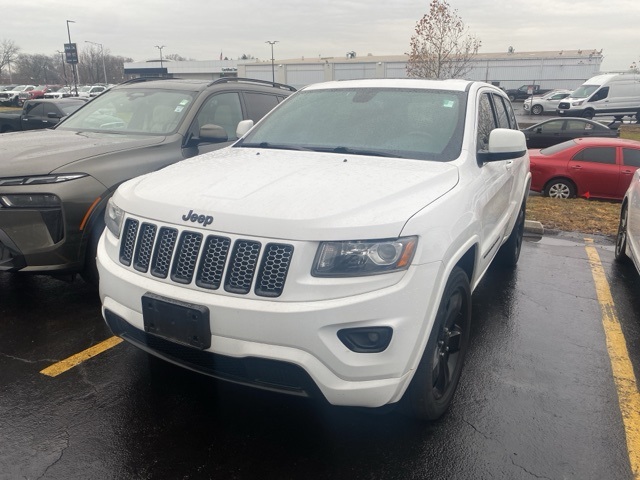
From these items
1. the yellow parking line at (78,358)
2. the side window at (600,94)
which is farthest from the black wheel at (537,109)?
the yellow parking line at (78,358)

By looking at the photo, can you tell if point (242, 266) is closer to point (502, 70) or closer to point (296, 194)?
point (296, 194)

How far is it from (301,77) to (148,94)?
64.9 meters

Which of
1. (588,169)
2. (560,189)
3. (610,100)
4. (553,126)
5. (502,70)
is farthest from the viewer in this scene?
(502,70)

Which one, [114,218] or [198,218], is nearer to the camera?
[198,218]

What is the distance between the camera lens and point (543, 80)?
196 ft

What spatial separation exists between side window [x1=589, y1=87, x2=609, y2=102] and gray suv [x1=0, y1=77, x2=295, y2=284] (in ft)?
102

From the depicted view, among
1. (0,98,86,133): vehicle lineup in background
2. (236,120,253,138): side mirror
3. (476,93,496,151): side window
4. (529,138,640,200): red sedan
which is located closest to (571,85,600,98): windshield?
(529,138,640,200): red sedan

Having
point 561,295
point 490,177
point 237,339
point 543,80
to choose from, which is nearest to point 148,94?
point 490,177

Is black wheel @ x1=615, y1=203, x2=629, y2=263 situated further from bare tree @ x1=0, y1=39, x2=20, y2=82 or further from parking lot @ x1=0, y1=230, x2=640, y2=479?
bare tree @ x1=0, y1=39, x2=20, y2=82

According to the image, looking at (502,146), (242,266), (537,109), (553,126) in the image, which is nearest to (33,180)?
(242,266)

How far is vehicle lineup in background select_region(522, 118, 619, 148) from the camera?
18.0m

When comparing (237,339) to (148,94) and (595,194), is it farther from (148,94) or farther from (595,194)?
(595,194)

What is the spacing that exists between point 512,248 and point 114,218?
4.09 m

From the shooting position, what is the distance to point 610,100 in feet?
102
